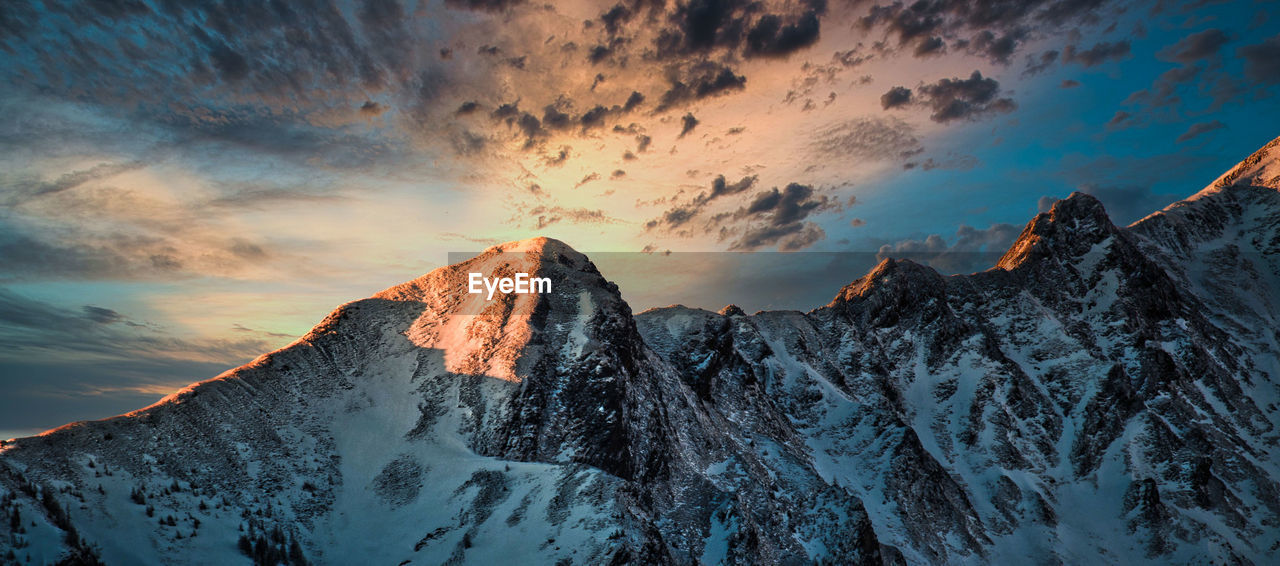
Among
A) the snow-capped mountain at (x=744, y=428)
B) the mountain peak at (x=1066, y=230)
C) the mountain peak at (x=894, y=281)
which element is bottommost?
the snow-capped mountain at (x=744, y=428)

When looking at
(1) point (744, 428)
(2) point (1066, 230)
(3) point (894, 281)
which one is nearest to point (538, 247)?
(1) point (744, 428)

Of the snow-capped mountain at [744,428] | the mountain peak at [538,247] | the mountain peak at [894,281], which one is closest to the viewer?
the snow-capped mountain at [744,428]

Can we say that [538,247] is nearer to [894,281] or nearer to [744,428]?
[744,428]

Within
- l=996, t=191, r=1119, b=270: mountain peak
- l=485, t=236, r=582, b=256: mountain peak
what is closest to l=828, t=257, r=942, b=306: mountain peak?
l=996, t=191, r=1119, b=270: mountain peak

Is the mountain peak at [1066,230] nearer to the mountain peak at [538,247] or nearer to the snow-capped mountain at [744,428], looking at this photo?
the snow-capped mountain at [744,428]

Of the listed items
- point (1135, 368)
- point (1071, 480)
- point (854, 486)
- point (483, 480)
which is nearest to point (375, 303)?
point (483, 480)

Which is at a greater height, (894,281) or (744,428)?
(894,281)

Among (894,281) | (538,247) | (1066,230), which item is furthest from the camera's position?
(1066,230)

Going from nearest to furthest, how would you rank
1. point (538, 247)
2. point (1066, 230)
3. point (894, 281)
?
point (538, 247)
point (894, 281)
point (1066, 230)

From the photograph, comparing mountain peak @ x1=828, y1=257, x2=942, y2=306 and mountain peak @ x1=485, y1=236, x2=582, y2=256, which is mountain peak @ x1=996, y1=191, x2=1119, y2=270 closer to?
mountain peak @ x1=828, y1=257, x2=942, y2=306

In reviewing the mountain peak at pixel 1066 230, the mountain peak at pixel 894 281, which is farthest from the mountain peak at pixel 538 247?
the mountain peak at pixel 1066 230
